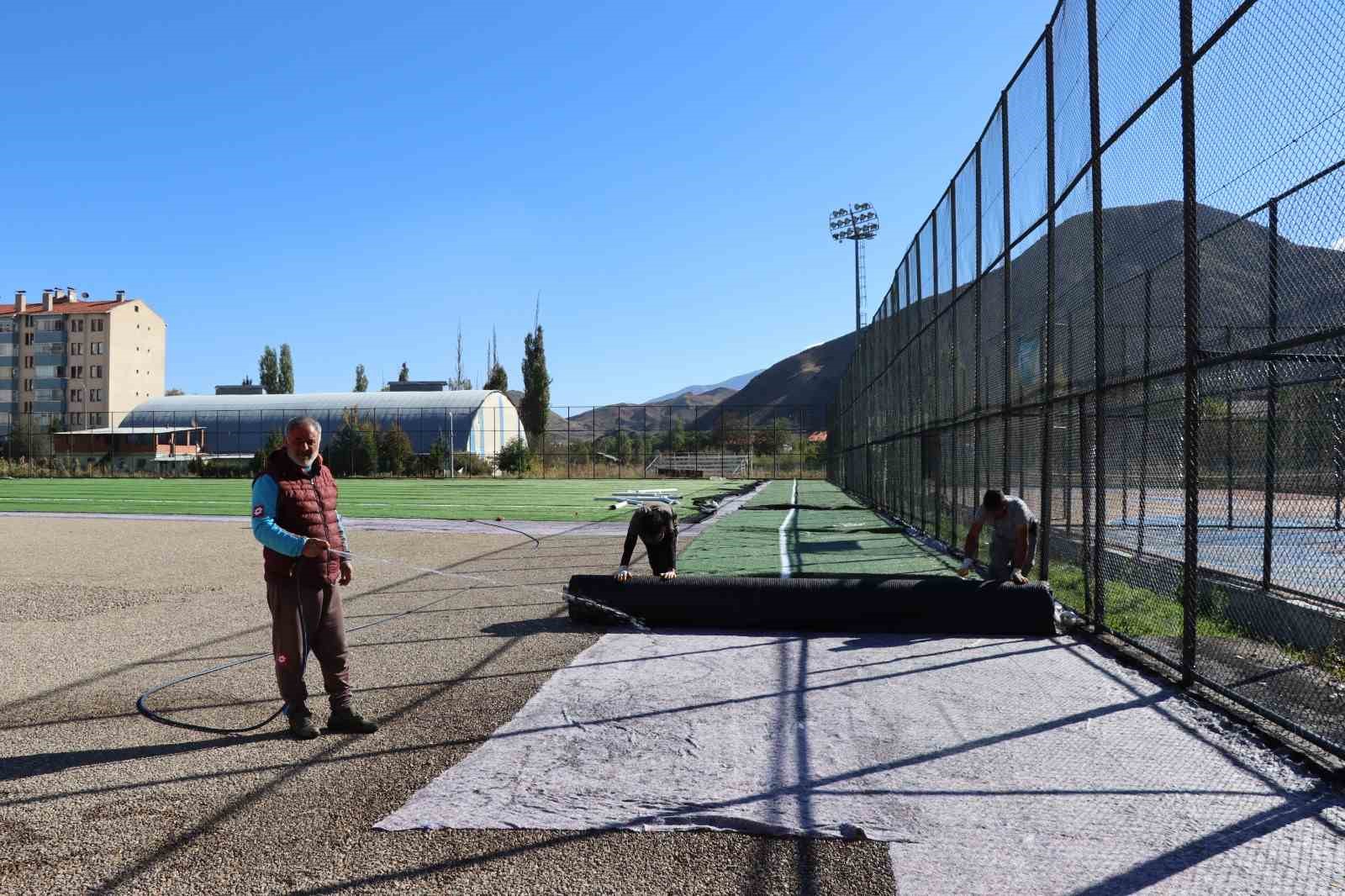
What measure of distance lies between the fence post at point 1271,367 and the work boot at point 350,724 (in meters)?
5.29

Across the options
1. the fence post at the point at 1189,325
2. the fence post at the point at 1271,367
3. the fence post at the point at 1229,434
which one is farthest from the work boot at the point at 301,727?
the fence post at the point at 1229,434

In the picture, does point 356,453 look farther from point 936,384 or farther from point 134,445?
point 936,384

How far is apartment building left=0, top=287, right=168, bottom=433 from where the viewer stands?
300 feet

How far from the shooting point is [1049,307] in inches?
379

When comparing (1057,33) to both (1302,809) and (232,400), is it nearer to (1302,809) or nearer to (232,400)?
(1302,809)

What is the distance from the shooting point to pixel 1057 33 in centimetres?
946

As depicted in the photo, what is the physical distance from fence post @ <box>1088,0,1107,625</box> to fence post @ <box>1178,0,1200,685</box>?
155cm

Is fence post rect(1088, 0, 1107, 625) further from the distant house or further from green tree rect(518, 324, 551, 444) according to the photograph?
green tree rect(518, 324, 551, 444)

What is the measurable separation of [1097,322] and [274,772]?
658 cm

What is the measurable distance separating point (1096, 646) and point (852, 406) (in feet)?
86.4

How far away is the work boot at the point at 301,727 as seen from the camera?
5383 millimetres

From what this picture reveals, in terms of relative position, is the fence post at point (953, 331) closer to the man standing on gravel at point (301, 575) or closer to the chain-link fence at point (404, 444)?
the man standing on gravel at point (301, 575)

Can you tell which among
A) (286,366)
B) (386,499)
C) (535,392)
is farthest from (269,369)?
(386,499)

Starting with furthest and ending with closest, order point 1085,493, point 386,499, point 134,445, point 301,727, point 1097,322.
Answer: point 134,445 < point 386,499 < point 1085,493 < point 1097,322 < point 301,727
